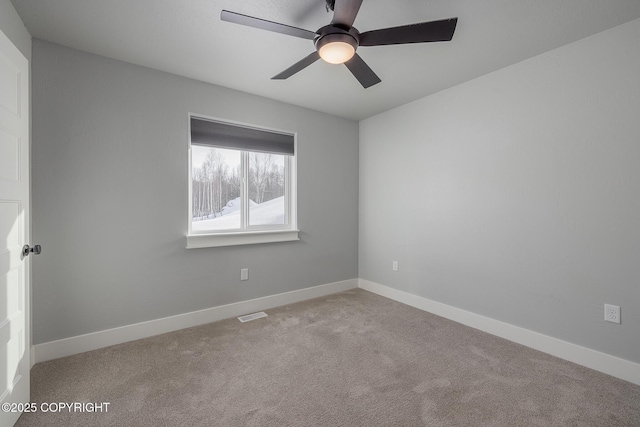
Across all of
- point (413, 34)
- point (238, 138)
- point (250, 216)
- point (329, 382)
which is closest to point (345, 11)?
point (413, 34)

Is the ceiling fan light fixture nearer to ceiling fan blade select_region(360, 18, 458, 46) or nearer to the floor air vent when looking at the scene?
ceiling fan blade select_region(360, 18, 458, 46)

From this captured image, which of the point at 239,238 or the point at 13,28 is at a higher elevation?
the point at 13,28

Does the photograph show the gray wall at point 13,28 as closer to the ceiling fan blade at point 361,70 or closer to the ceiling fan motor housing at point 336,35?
the ceiling fan motor housing at point 336,35

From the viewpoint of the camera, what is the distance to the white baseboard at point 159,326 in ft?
7.09

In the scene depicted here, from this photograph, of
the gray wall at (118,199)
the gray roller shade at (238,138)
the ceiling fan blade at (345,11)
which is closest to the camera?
the ceiling fan blade at (345,11)

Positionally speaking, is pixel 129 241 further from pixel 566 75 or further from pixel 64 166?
pixel 566 75

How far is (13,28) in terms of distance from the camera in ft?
5.78

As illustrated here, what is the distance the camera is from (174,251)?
2.66 metres

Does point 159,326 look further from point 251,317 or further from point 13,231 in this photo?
point 13,231

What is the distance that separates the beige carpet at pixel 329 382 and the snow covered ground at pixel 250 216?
1010mm

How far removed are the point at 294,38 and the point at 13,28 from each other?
173cm

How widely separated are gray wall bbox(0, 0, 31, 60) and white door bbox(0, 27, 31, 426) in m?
0.26

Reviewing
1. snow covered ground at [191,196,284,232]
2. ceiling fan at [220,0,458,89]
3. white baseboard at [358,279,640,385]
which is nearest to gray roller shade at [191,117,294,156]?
snow covered ground at [191,196,284,232]

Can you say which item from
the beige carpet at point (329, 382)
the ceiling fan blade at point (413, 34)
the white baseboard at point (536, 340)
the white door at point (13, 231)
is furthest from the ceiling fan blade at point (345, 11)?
the white baseboard at point (536, 340)
